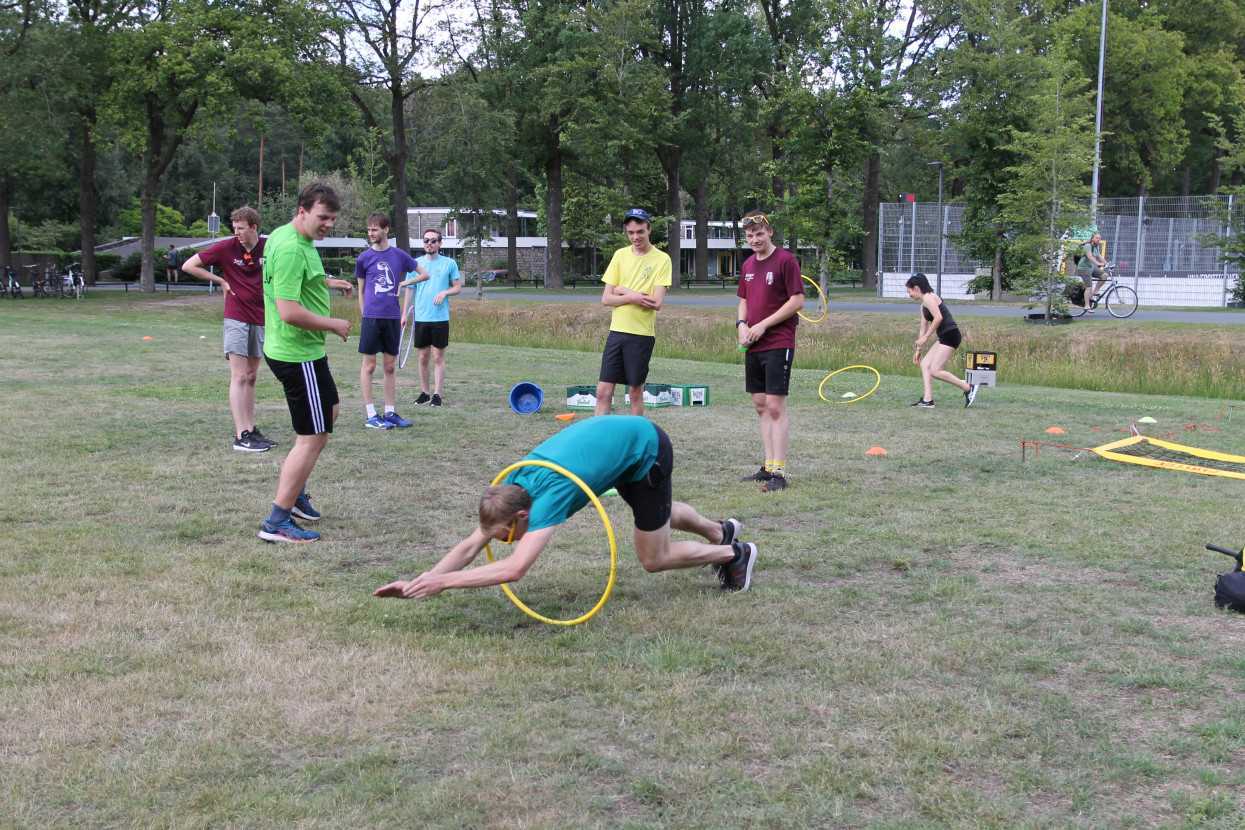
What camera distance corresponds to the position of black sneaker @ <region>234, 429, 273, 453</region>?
842 centimetres

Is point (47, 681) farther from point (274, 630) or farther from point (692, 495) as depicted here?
point (692, 495)

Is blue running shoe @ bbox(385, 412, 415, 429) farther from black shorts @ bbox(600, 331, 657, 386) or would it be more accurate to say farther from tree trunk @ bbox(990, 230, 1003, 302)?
A: tree trunk @ bbox(990, 230, 1003, 302)

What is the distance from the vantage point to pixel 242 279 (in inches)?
337

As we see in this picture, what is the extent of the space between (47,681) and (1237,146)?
101 feet

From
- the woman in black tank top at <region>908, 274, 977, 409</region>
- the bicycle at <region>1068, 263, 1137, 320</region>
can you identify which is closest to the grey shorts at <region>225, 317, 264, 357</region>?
the woman in black tank top at <region>908, 274, 977, 409</region>

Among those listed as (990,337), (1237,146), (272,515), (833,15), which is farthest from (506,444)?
(1237,146)

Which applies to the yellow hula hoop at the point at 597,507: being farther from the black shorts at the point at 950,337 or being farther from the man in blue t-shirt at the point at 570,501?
the black shorts at the point at 950,337

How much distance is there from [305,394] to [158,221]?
227 ft

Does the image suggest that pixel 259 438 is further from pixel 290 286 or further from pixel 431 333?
pixel 290 286

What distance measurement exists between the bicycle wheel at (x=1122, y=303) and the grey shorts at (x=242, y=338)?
18.6 metres

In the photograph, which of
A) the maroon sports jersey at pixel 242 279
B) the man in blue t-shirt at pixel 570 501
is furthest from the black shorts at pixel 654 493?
the maroon sports jersey at pixel 242 279

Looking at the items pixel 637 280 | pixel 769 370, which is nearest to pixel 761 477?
pixel 769 370

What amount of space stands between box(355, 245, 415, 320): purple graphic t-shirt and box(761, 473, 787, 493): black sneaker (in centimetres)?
442

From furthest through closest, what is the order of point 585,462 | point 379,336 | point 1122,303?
point 1122,303
point 379,336
point 585,462
